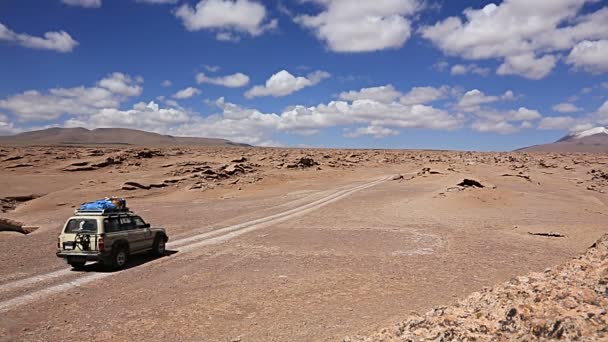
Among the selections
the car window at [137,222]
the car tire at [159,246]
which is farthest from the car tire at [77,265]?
the car tire at [159,246]

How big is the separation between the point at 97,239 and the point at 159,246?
3204 millimetres

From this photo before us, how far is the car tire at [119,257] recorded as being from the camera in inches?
592

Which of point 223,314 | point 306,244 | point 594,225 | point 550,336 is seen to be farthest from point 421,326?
point 594,225

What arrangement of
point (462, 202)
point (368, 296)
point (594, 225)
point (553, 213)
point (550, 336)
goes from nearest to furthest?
1. point (550, 336)
2. point (368, 296)
3. point (594, 225)
4. point (553, 213)
5. point (462, 202)

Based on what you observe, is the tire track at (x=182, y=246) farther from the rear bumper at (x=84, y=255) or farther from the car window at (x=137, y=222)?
the car window at (x=137, y=222)

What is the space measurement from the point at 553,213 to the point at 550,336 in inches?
990

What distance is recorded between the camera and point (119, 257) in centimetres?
1527

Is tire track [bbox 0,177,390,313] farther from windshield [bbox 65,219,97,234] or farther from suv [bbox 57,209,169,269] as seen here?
Answer: windshield [bbox 65,219,97,234]

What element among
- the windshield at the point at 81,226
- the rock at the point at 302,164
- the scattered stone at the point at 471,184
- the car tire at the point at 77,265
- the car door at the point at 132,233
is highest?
the rock at the point at 302,164

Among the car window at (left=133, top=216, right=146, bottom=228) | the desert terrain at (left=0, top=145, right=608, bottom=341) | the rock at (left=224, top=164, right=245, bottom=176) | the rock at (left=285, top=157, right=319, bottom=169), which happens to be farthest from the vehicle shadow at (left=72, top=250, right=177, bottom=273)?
the rock at (left=285, top=157, right=319, bottom=169)

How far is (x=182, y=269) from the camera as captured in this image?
14.9 metres

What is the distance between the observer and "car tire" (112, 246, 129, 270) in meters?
15.0

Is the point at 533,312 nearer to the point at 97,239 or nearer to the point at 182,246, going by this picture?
the point at 97,239

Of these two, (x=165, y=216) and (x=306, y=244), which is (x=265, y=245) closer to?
(x=306, y=244)
